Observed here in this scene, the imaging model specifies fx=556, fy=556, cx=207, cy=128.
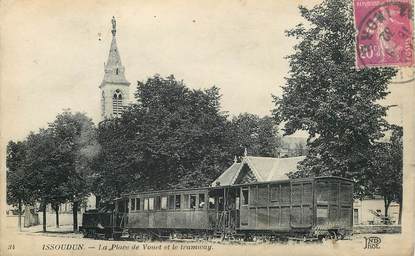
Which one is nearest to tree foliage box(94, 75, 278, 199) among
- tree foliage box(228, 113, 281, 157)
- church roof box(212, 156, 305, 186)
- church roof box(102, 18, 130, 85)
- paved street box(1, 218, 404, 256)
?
church roof box(212, 156, 305, 186)

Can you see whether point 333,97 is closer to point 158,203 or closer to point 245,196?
point 245,196

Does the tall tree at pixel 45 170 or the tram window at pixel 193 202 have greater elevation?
the tall tree at pixel 45 170

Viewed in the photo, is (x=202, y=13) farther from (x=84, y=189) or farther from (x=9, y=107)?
(x=84, y=189)

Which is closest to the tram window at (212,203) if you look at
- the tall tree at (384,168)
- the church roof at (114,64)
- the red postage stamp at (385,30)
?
the church roof at (114,64)

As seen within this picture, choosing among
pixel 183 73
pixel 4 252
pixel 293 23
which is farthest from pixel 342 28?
Answer: pixel 4 252

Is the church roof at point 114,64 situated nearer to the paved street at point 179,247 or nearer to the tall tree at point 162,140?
the paved street at point 179,247
